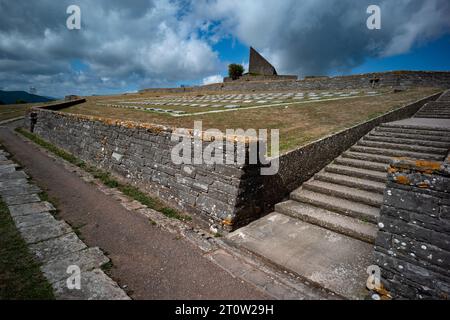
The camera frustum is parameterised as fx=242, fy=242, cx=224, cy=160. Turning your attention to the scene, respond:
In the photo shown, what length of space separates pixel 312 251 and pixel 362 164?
3.42 m

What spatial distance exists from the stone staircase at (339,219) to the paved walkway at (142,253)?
2.73 feet

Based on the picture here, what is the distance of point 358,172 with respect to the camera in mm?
5973

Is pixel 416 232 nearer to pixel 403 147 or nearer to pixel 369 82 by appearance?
pixel 403 147

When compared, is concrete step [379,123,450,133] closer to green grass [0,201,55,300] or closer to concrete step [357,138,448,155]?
concrete step [357,138,448,155]

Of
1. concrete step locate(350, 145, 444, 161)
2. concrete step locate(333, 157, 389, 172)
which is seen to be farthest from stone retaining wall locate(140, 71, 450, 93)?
concrete step locate(333, 157, 389, 172)

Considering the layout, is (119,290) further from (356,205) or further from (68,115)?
(68,115)

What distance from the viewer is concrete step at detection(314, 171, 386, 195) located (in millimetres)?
5297

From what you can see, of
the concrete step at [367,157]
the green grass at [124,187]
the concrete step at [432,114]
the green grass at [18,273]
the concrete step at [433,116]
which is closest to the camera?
the green grass at [18,273]

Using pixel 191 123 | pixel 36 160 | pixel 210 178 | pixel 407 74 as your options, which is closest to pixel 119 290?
pixel 210 178

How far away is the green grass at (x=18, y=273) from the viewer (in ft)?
9.69

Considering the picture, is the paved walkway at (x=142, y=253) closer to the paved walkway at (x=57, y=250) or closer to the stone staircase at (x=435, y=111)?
the paved walkway at (x=57, y=250)

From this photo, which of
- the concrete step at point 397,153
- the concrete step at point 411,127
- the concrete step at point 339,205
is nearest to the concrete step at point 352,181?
the concrete step at point 339,205

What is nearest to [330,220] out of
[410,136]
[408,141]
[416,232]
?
[416,232]

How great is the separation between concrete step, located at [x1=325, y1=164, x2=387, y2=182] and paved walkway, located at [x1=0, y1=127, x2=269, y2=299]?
13.5 feet
